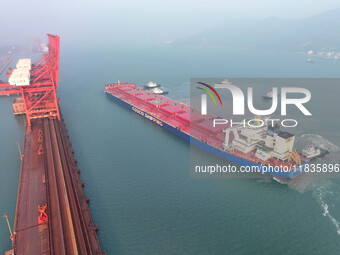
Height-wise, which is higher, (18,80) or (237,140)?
(18,80)

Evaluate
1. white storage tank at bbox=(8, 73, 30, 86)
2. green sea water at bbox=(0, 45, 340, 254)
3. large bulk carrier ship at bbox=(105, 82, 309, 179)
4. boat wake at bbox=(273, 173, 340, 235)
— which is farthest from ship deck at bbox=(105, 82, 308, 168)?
white storage tank at bbox=(8, 73, 30, 86)

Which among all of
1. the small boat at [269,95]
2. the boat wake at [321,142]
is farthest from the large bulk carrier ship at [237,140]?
the small boat at [269,95]

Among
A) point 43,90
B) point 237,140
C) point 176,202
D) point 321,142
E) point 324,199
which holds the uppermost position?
point 43,90

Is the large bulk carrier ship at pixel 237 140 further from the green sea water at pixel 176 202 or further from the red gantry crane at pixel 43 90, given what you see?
the red gantry crane at pixel 43 90

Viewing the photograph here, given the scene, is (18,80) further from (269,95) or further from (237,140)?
(269,95)

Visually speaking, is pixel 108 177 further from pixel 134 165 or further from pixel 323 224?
pixel 323 224

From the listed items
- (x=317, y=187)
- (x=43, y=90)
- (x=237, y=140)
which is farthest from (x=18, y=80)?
(x=317, y=187)

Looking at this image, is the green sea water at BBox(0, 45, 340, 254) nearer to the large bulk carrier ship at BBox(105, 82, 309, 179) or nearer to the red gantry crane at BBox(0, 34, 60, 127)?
the large bulk carrier ship at BBox(105, 82, 309, 179)
